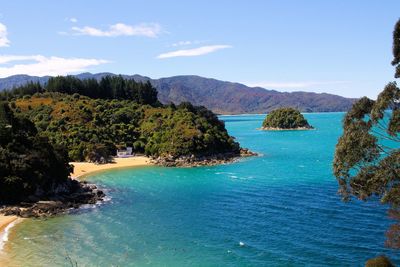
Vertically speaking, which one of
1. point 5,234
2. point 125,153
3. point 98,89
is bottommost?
point 5,234

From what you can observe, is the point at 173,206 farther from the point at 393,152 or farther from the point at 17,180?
the point at 393,152

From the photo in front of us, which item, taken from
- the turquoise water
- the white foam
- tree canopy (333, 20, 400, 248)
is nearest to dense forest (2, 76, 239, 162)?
the turquoise water

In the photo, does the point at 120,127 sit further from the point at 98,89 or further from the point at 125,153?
the point at 98,89

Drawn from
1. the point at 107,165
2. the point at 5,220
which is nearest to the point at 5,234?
the point at 5,220

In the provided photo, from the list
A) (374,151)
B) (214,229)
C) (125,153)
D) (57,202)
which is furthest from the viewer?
(125,153)

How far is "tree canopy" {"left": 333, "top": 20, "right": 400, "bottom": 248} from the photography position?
28.0 m

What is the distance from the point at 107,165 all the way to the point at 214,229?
6592 centimetres

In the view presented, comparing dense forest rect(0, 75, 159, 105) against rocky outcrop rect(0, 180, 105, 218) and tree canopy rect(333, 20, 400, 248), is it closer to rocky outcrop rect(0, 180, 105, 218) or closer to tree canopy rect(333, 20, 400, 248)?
rocky outcrop rect(0, 180, 105, 218)

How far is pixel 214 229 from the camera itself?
176 ft

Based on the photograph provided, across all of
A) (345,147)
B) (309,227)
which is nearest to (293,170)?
(309,227)

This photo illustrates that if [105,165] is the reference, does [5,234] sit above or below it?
below

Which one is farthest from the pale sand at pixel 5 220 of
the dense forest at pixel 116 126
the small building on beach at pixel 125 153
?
the small building on beach at pixel 125 153

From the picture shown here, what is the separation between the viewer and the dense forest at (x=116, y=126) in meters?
122

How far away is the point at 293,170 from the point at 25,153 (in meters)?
62.8
